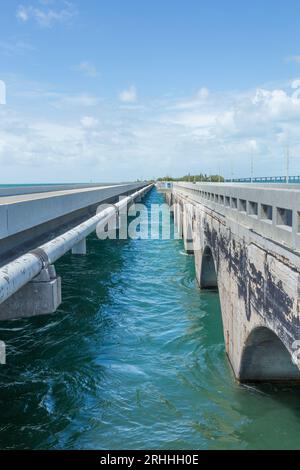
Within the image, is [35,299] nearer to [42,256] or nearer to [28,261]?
[42,256]

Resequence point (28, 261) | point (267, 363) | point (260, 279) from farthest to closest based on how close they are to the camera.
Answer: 1. point (267, 363)
2. point (260, 279)
3. point (28, 261)

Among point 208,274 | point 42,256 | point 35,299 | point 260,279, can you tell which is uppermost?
point 42,256

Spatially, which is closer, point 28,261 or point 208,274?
point 28,261

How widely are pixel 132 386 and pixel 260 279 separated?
4.51m

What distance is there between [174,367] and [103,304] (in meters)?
6.62

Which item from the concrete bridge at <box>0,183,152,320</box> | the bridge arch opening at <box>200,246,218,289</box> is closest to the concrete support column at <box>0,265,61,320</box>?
the concrete bridge at <box>0,183,152,320</box>

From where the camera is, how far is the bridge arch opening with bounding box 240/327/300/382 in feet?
31.7

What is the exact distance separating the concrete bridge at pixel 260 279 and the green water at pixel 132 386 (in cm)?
72

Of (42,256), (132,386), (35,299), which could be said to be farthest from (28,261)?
(132,386)

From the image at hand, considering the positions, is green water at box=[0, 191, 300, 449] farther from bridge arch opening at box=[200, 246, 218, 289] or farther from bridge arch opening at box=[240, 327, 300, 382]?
bridge arch opening at box=[200, 246, 218, 289]

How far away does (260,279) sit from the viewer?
8336mm

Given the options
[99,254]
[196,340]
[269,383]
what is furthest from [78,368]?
[99,254]

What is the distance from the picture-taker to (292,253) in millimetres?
6730
